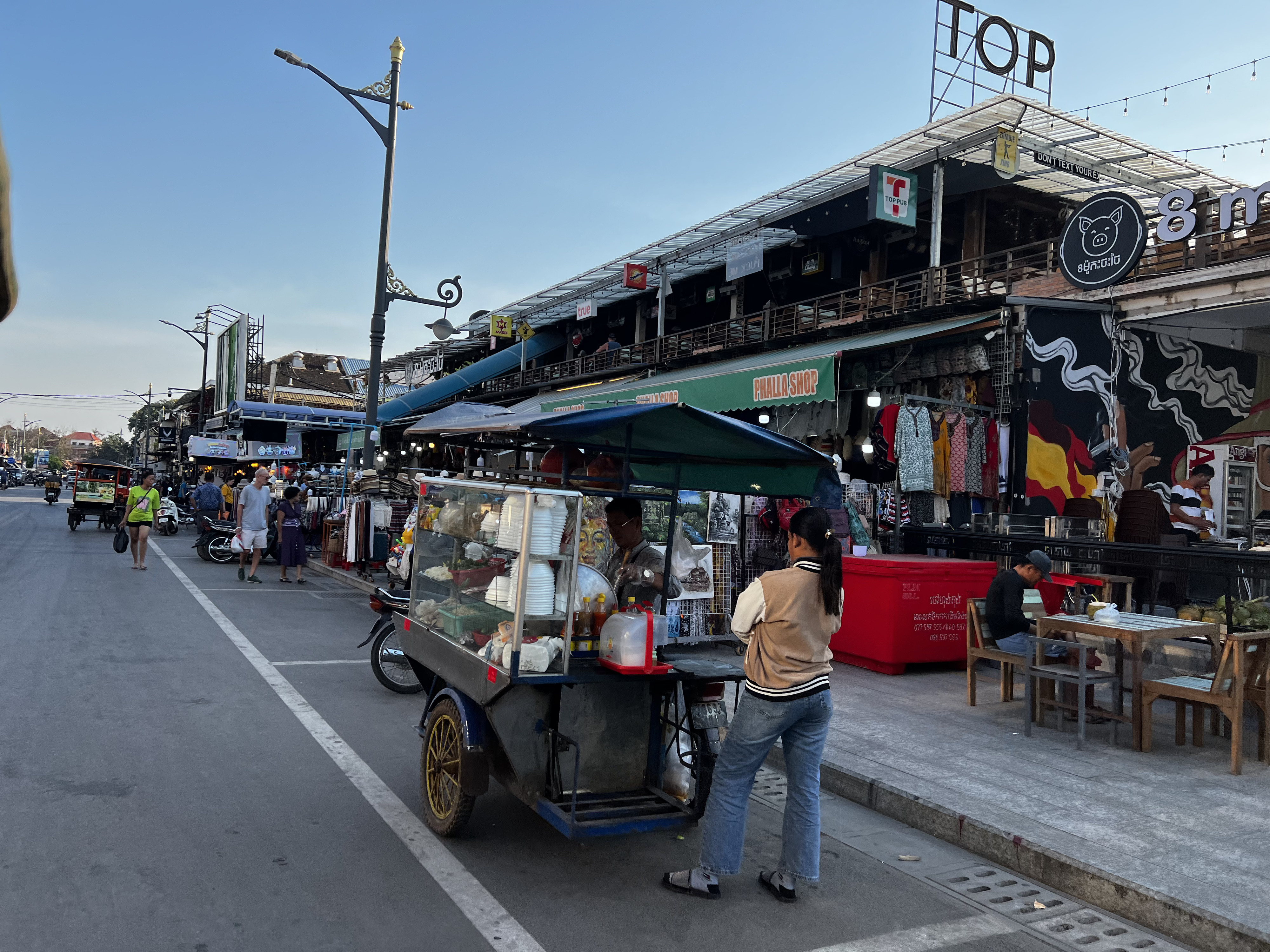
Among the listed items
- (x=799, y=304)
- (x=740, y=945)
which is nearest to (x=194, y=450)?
(x=799, y=304)

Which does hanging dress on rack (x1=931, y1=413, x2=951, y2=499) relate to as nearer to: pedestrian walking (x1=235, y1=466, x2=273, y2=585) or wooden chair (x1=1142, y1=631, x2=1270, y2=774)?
wooden chair (x1=1142, y1=631, x2=1270, y2=774)

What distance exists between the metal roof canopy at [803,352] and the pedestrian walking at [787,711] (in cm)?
538

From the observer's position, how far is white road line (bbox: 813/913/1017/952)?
141 inches

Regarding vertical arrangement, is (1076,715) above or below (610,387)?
below

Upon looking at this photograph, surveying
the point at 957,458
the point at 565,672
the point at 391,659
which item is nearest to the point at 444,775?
the point at 565,672

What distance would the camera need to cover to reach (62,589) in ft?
42.1

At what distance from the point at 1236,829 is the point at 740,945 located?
10.2 feet

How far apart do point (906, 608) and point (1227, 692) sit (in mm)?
3024

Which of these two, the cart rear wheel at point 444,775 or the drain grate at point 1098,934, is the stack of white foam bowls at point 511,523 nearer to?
the cart rear wheel at point 444,775

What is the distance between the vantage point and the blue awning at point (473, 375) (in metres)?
28.3

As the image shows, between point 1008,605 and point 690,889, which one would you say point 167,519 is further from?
point 690,889

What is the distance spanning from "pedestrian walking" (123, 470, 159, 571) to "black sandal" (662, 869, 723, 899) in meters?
14.6

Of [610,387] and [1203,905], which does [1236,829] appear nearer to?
[1203,905]

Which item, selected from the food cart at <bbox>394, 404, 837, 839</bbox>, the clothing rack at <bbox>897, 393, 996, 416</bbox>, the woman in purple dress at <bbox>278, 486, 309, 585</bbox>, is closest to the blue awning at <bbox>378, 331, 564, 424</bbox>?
the woman in purple dress at <bbox>278, 486, 309, 585</bbox>
